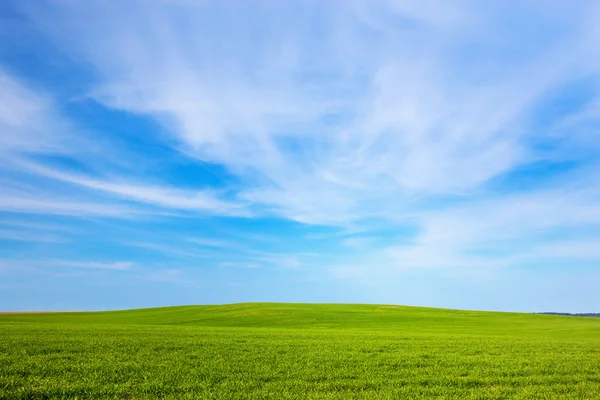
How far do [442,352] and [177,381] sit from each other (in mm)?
14605

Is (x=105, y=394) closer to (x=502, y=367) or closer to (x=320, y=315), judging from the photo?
(x=502, y=367)

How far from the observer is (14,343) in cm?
2039

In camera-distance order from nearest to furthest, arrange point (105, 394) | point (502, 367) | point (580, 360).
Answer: point (105, 394) → point (502, 367) → point (580, 360)

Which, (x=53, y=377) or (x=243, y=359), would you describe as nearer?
(x=53, y=377)

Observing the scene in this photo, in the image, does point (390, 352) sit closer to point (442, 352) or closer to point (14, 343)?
point (442, 352)

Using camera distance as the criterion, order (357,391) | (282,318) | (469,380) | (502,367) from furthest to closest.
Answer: (282,318)
(502,367)
(469,380)
(357,391)

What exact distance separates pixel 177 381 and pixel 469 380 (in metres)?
10.4

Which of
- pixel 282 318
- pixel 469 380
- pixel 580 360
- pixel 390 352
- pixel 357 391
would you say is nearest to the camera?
pixel 357 391

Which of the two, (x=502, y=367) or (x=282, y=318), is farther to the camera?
(x=282, y=318)

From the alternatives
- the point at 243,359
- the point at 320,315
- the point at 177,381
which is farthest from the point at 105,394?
the point at 320,315

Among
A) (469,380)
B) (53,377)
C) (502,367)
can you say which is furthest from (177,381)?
(502,367)

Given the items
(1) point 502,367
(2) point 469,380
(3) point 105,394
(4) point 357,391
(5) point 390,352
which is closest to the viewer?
(3) point 105,394

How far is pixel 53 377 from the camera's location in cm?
1316

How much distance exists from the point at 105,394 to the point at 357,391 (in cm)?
772
